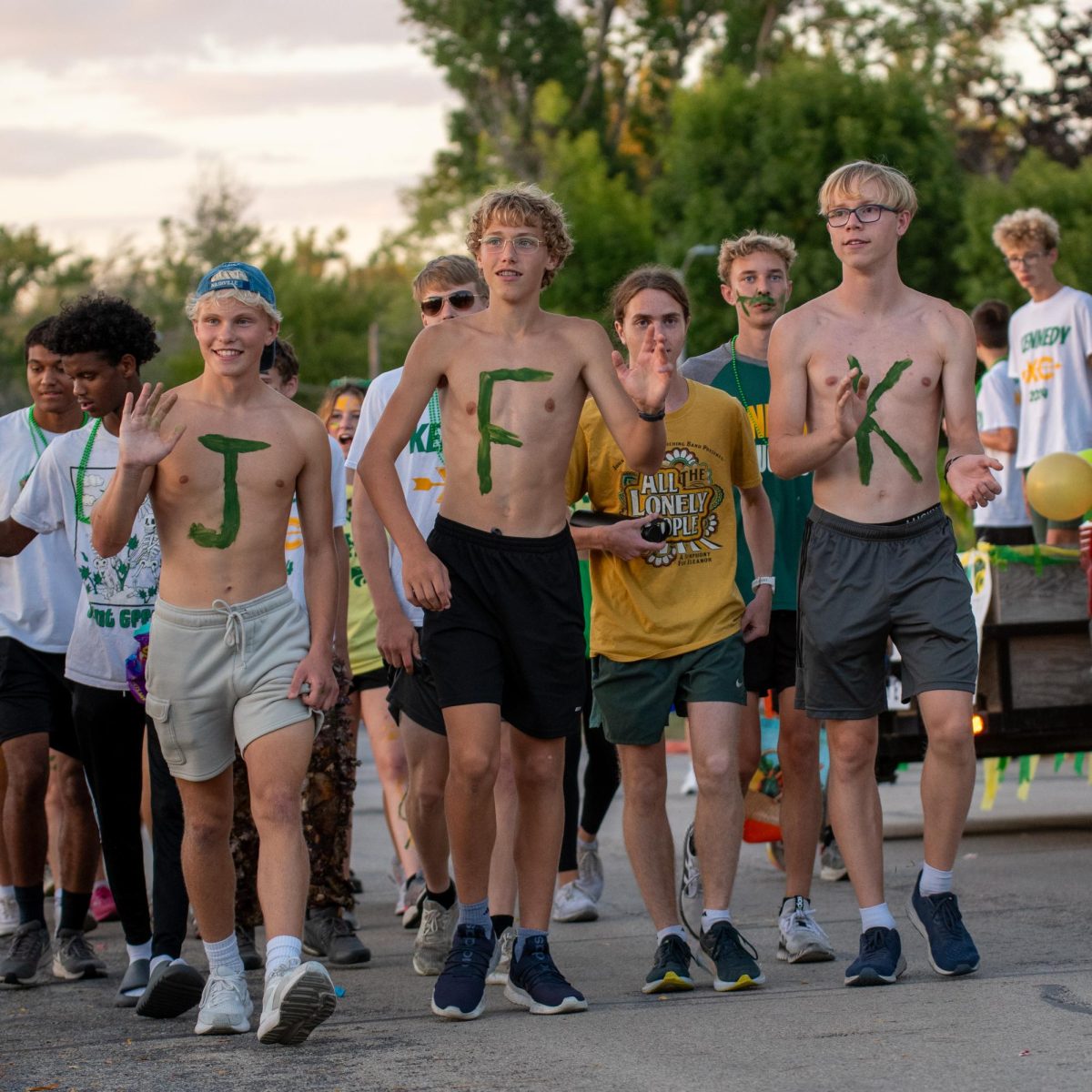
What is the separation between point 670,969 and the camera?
549cm

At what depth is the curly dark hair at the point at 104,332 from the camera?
612 centimetres

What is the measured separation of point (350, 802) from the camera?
6.74 metres

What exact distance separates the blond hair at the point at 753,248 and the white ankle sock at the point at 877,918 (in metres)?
2.42

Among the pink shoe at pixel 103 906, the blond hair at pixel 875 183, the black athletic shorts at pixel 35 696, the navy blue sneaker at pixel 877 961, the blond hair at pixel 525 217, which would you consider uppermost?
the blond hair at pixel 875 183

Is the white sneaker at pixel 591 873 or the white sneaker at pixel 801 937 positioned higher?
the white sneaker at pixel 801 937

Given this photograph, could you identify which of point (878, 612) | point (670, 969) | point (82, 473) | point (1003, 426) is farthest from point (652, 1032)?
point (1003, 426)

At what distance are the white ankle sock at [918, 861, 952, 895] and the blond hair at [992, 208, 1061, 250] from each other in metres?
4.67

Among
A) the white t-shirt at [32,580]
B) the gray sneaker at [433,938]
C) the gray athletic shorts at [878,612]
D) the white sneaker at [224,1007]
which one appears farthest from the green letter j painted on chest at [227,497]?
the gray athletic shorts at [878,612]

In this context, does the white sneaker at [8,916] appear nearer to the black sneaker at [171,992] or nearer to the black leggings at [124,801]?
the black leggings at [124,801]

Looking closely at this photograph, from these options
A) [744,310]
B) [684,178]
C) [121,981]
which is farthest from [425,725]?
[684,178]

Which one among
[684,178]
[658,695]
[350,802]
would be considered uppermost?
[684,178]

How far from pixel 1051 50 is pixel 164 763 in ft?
130

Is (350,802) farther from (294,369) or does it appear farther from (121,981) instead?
(294,369)

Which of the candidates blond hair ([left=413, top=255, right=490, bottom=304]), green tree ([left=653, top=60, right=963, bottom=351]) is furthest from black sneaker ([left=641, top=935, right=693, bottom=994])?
green tree ([left=653, top=60, right=963, bottom=351])
